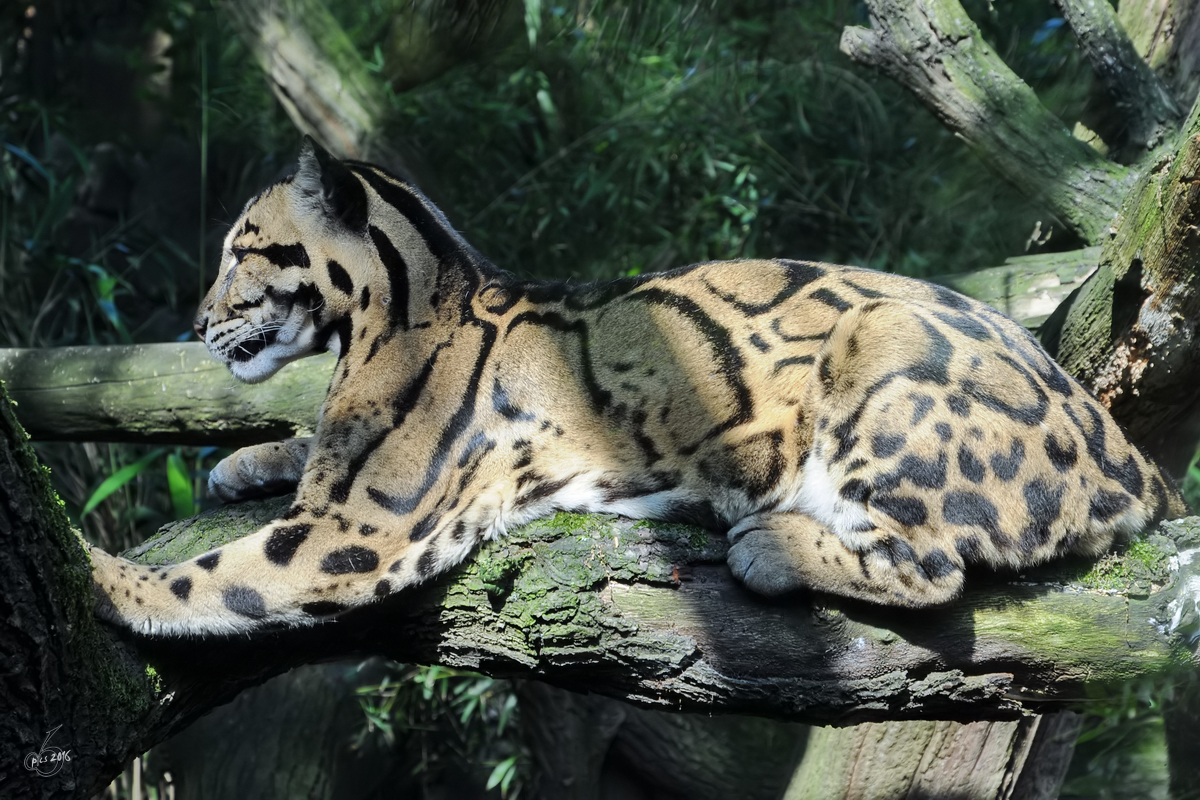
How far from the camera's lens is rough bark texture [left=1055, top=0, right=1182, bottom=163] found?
4.79m

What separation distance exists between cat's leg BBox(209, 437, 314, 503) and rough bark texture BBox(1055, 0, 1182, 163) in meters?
4.10

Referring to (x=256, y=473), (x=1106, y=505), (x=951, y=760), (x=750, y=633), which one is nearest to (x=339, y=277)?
(x=256, y=473)

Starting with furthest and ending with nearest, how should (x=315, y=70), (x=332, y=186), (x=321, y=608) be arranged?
(x=315, y=70), (x=332, y=186), (x=321, y=608)

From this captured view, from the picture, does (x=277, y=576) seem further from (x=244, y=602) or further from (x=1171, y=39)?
(x=1171, y=39)

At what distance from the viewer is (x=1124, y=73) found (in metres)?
4.80

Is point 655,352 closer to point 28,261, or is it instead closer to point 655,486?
point 655,486

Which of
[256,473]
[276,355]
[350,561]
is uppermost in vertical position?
[276,355]

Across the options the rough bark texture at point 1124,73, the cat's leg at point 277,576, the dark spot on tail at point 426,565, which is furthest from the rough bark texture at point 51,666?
the rough bark texture at point 1124,73

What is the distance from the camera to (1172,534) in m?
3.17

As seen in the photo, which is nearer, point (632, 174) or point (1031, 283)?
point (1031, 283)

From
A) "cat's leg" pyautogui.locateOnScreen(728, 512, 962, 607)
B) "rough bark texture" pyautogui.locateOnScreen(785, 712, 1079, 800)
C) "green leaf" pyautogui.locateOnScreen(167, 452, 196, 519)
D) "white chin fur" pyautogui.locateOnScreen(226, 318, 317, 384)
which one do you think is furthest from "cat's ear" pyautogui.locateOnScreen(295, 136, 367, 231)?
"rough bark texture" pyautogui.locateOnScreen(785, 712, 1079, 800)

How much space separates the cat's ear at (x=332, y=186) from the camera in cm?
342

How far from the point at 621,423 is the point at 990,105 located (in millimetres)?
2794

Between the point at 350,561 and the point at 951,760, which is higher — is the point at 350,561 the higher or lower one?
the higher one
